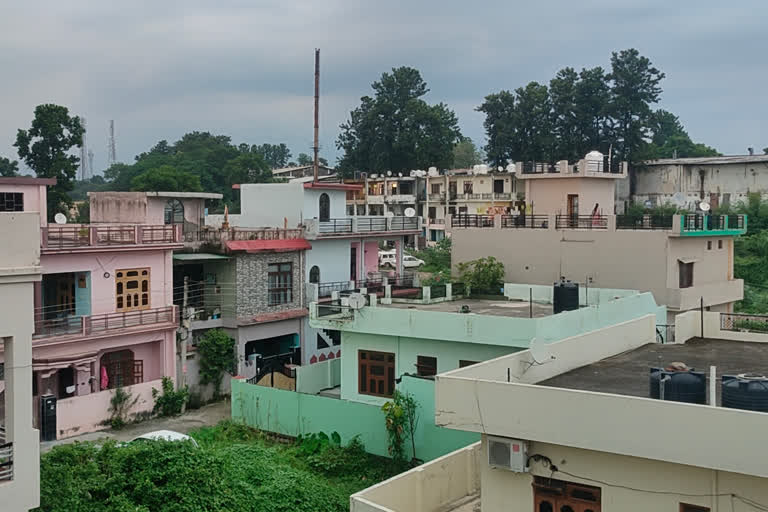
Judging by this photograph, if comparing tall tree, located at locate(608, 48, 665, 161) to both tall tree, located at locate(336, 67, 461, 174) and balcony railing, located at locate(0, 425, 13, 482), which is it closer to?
tall tree, located at locate(336, 67, 461, 174)

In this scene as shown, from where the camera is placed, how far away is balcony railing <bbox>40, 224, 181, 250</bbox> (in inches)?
1009

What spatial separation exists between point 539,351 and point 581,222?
1959cm

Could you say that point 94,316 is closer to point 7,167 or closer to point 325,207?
point 325,207

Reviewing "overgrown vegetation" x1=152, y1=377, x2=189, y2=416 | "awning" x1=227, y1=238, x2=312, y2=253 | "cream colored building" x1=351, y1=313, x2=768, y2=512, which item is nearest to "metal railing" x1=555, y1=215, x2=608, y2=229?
"awning" x1=227, y1=238, x2=312, y2=253

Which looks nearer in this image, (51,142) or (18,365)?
(18,365)

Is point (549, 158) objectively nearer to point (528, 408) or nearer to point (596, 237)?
point (596, 237)

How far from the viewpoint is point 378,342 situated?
23.7m

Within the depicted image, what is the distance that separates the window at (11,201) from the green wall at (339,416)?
8.59 metres

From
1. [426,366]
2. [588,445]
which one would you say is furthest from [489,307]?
[588,445]

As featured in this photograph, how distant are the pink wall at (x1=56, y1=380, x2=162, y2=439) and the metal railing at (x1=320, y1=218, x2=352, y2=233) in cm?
1108

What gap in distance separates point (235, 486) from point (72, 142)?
31.0 m

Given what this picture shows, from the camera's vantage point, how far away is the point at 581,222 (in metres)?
33.3

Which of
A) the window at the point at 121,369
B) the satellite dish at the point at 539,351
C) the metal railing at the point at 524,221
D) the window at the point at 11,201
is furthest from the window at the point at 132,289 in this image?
the satellite dish at the point at 539,351

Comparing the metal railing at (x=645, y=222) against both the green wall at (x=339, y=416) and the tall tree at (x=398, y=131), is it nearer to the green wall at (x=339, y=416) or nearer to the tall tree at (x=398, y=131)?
the green wall at (x=339, y=416)
